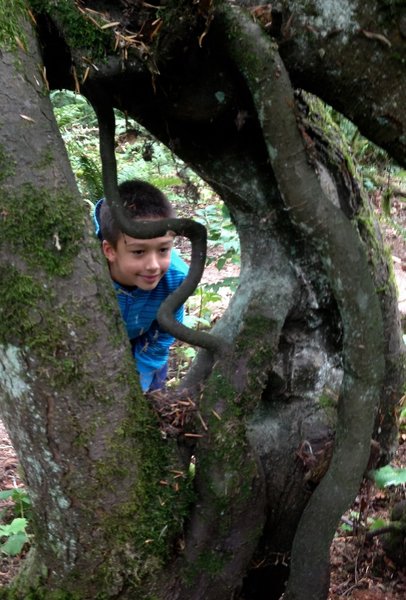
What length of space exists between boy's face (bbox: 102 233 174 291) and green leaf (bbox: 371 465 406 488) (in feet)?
4.69

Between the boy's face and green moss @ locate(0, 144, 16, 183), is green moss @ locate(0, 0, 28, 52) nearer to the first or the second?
green moss @ locate(0, 144, 16, 183)

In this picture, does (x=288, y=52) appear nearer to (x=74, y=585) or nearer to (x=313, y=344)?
(x=313, y=344)

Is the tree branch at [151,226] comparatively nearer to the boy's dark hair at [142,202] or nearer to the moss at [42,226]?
the moss at [42,226]

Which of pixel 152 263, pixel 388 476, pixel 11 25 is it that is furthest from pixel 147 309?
pixel 11 25

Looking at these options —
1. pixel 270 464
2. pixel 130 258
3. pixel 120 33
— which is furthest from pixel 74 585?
pixel 120 33

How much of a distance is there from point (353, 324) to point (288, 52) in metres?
0.94

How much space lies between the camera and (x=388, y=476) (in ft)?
8.59

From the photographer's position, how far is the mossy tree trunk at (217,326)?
82.0 inches

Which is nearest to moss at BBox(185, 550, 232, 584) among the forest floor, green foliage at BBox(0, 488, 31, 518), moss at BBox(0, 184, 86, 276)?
the forest floor

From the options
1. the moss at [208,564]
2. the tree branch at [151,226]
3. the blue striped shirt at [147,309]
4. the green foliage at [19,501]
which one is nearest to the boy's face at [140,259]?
the blue striped shirt at [147,309]

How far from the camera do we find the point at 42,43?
2.31 meters

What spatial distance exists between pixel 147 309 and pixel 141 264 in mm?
476

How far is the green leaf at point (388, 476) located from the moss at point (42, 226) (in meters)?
1.49

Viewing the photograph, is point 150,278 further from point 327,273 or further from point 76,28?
point 76,28
